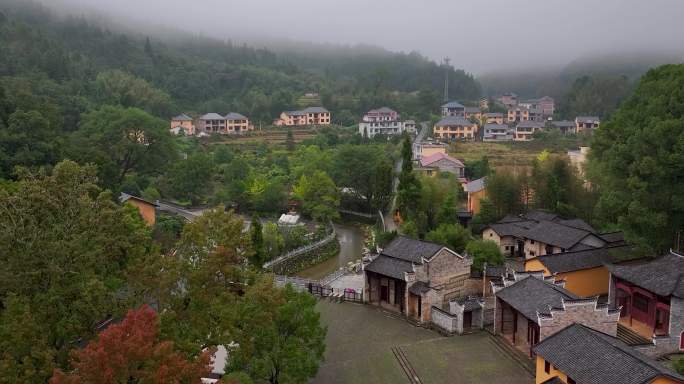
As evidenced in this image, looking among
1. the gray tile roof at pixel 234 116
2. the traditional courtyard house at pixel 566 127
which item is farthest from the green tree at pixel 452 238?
the gray tile roof at pixel 234 116

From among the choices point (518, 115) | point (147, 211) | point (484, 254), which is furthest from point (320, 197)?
point (518, 115)

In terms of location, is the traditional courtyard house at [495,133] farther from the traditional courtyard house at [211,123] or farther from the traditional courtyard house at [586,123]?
the traditional courtyard house at [211,123]

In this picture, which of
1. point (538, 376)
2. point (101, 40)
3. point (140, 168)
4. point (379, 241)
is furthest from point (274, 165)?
point (101, 40)

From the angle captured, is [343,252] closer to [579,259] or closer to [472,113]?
[579,259]

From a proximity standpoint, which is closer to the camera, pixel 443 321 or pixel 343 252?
pixel 443 321

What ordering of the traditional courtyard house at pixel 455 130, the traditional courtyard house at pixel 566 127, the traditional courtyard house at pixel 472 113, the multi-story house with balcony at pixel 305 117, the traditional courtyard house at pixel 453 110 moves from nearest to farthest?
the traditional courtyard house at pixel 455 130 → the traditional courtyard house at pixel 566 127 → the multi-story house with balcony at pixel 305 117 → the traditional courtyard house at pixel 472 113 → the traditional courtyard house at pixel 453 110
